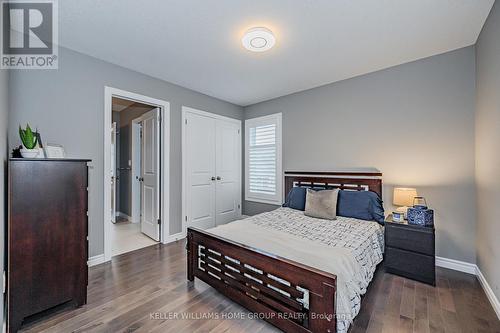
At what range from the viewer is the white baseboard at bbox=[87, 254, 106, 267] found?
272cm

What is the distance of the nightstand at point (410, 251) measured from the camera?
2307mm

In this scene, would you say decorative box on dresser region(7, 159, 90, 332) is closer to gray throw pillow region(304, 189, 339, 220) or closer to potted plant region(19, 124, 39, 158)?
potted plant region(19, 124, 39, 158)

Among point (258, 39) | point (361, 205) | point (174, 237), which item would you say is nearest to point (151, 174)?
point (174, 237)

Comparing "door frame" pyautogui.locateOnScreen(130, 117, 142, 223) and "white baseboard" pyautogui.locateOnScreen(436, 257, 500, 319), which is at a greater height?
"door frame" pyautogui.locateOnScreen(130, 117, 142, 223)

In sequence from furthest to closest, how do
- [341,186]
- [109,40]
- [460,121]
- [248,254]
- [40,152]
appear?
[341,186] → [460,121] → [109,40] → [40,152] → [248,254]

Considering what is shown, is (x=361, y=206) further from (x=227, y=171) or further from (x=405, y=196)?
(x=227, y=171)

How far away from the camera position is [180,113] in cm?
375

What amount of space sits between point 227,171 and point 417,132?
319cm

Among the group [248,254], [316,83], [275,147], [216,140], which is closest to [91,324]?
[248,254]

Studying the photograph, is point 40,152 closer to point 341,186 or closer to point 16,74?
point 16,74

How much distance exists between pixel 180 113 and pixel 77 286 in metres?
2.67

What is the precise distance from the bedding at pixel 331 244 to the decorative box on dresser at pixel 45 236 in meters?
1.21

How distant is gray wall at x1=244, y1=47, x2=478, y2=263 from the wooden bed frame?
2210mm

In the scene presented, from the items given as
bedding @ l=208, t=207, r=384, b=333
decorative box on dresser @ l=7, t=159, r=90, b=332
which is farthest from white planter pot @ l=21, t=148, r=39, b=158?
bedding @ l=208, t=207, r=384, b=333
